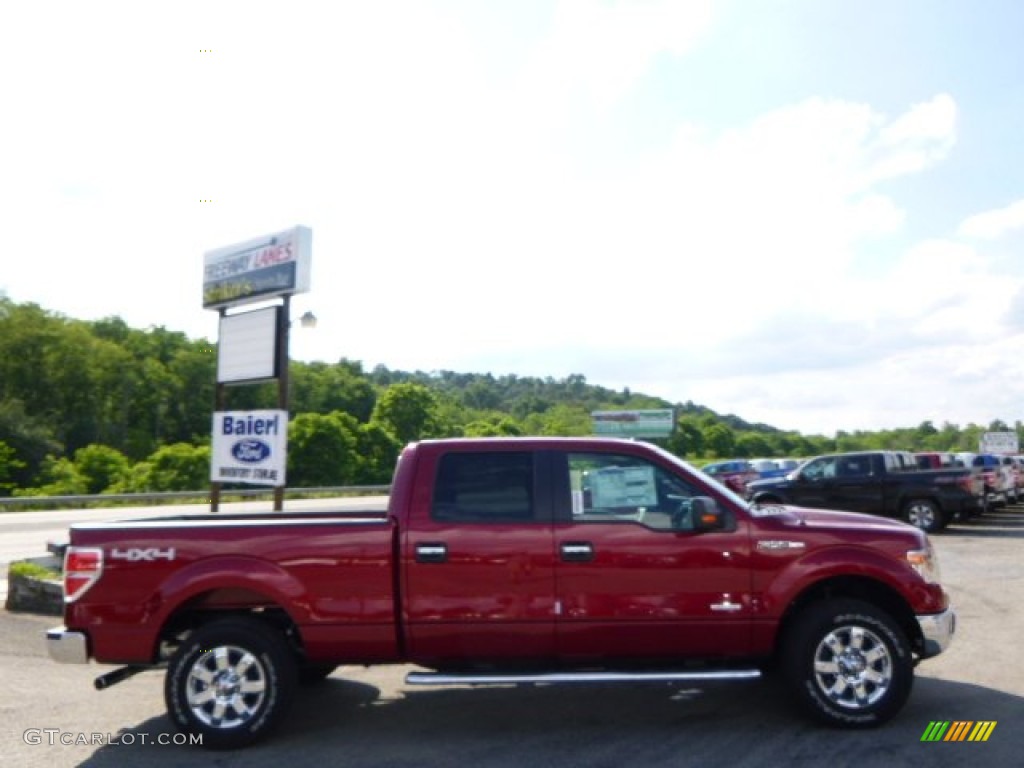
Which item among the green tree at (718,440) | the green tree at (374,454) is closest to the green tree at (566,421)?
the green tree at (718,440)

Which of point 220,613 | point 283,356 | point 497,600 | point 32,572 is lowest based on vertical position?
point 32,572

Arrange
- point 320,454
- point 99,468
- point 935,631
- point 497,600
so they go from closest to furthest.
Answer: point 497,600 → point 935,631 → point 99,468 → point 320,454

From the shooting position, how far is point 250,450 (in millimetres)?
17094

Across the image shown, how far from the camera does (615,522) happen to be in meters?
6.69

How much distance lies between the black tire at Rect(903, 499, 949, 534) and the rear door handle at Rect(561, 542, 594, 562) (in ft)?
53.2

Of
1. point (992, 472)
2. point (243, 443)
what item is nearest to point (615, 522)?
point (243, 443)

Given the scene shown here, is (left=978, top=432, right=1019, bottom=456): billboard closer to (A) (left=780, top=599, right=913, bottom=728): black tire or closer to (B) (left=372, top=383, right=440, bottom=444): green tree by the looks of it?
(B) (left=372, top=383, right=440, bottom=444): green tree

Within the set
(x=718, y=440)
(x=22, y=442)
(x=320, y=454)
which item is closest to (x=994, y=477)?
(x=320, y=454)

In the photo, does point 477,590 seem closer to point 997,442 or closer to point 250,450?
point 250,450

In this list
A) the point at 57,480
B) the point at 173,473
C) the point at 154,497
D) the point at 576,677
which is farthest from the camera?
the point at 57,480

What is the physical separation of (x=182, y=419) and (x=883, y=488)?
79343 mm

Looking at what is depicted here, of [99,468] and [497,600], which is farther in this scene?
[99,468]

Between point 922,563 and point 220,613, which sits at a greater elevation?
point 922,563

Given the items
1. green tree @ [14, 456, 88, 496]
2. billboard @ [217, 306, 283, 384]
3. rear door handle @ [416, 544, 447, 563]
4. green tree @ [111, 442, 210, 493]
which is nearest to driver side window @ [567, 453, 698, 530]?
rear door handle @ [416, 544, 447, 563]
